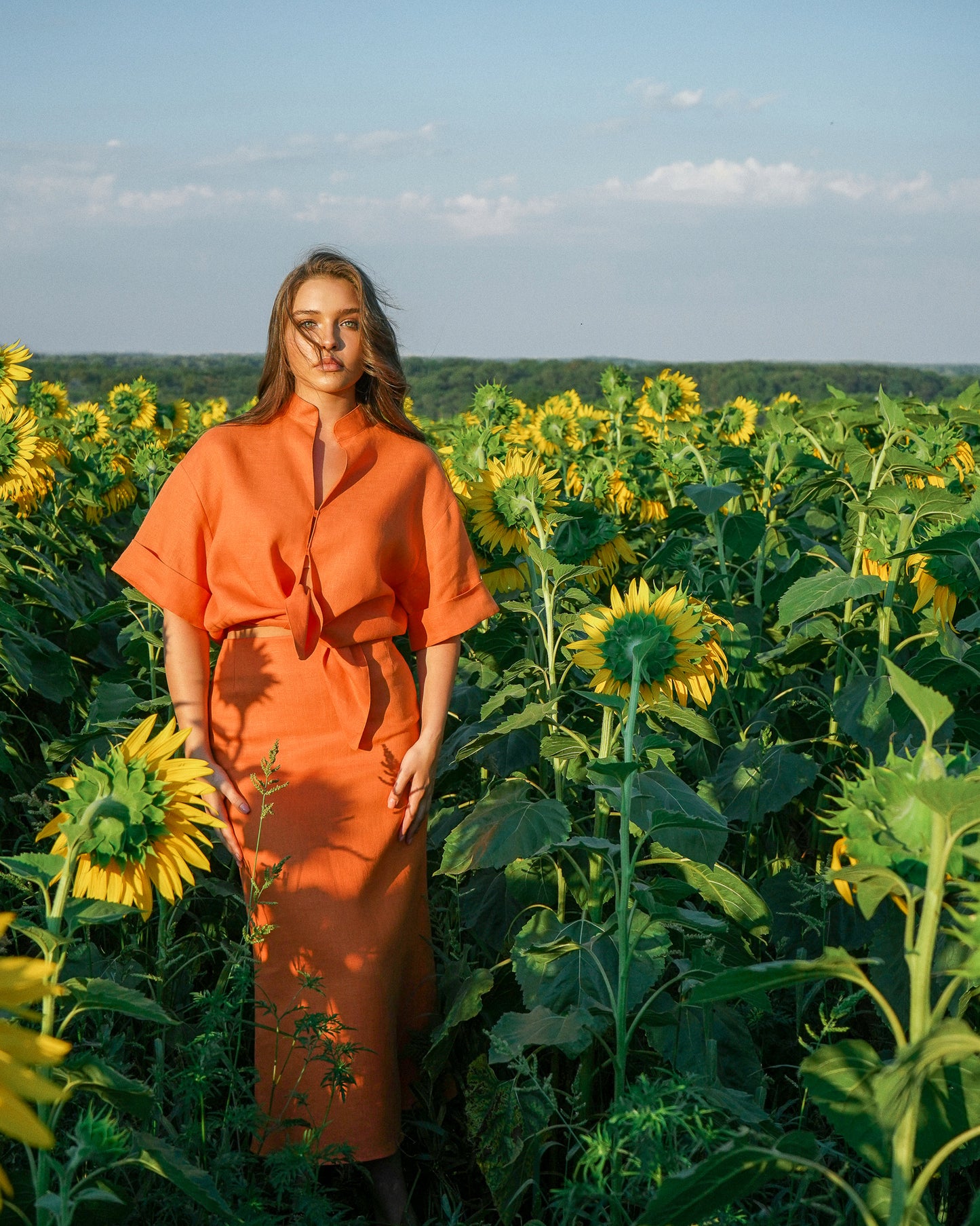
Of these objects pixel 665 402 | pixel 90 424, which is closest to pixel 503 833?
pixel 90 424

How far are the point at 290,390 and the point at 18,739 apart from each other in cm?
167

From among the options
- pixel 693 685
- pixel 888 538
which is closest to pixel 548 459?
pixel 888 538

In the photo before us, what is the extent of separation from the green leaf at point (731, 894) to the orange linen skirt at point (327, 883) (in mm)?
524

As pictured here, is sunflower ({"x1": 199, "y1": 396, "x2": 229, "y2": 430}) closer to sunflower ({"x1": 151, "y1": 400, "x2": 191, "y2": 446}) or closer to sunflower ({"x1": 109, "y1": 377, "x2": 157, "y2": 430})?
sunflower ({"x1": 151, "y1": 400, "x2": 191, "y2": 446})

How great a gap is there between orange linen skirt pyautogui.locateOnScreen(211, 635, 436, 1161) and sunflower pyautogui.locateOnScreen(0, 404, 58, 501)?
1.65 meters

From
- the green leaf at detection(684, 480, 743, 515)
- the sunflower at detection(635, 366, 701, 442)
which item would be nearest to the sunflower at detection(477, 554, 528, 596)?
the green leaf at detection(684, 480, 743, 515)

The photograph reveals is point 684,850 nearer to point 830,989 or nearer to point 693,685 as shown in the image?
point 693,685

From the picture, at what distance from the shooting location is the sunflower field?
1.19m

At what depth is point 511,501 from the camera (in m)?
3.11

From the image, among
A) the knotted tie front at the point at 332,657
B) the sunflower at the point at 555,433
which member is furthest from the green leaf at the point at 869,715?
the sunflower at the point at 555,433

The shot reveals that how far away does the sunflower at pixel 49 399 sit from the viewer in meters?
6.46

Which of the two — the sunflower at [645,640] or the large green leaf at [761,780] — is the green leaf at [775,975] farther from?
the large green leaf at [761,780]

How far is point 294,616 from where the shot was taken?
7.27 ft

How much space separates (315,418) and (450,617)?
480 mm
